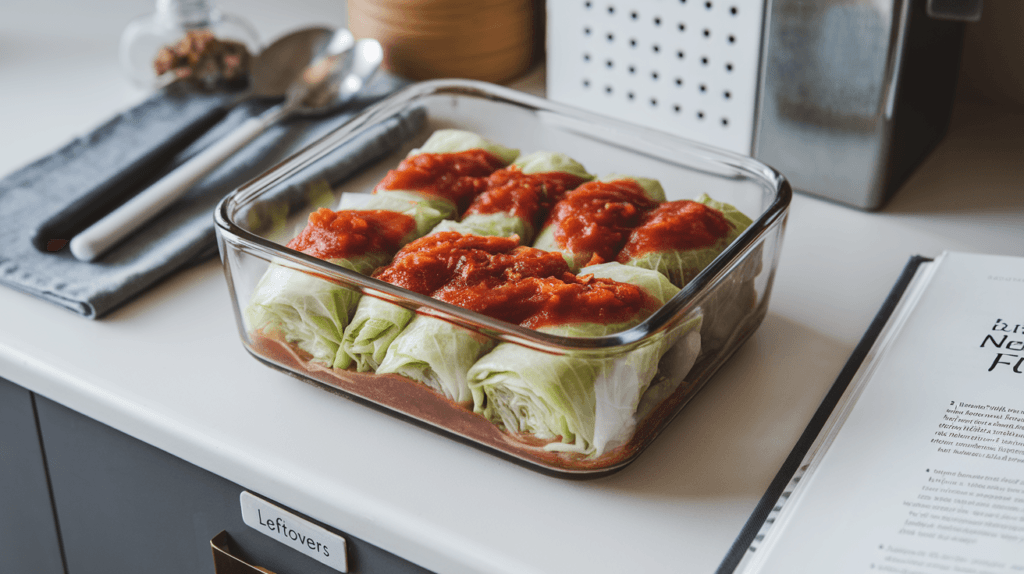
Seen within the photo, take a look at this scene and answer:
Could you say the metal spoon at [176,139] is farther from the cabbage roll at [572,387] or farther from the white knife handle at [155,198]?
the cabbage roll at [572,387]

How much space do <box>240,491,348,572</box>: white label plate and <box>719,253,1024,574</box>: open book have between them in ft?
0.93

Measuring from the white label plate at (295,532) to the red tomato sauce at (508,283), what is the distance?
7.5 inches

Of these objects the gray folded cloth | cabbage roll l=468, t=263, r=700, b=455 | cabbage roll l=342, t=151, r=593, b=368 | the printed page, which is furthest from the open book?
the gray folded cloth

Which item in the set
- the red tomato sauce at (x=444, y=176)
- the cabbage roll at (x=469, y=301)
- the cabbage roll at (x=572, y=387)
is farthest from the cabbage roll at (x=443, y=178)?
the cabbage roll at (x=572, y=387)

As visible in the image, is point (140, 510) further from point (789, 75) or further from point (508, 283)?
point (789, 75)

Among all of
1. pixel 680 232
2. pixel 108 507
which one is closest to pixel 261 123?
pixel 108 507

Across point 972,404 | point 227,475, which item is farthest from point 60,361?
point 972,404

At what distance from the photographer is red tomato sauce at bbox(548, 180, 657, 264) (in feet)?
2.48

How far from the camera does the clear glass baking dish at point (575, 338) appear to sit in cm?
61

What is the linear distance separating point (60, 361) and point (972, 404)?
730mm

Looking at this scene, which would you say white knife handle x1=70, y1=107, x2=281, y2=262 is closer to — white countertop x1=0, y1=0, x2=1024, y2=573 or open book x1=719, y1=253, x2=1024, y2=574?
white countertop x1=0, y1=0, x2=1024, y2=573

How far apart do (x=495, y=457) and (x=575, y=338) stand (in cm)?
15

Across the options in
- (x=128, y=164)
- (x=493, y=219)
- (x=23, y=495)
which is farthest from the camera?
(x=128, y=164)

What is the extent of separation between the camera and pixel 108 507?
84 cm
